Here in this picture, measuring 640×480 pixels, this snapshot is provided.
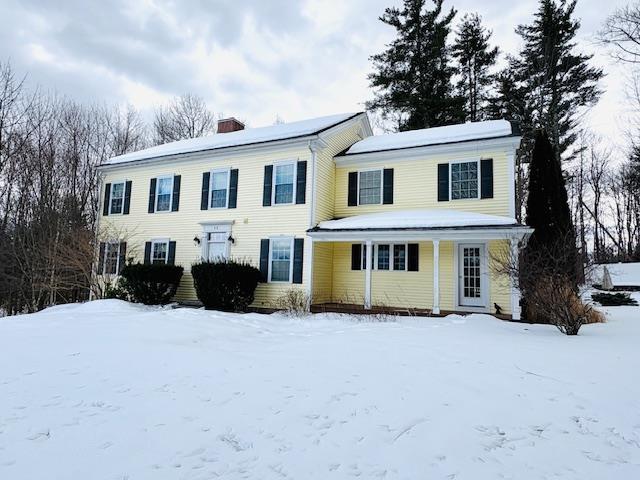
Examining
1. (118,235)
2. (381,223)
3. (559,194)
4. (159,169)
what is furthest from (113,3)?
(559,194)

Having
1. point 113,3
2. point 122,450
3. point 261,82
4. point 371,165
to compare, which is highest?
point 261,82

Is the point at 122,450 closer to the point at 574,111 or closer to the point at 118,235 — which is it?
the point at 118,235

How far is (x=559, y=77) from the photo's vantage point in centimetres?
2003

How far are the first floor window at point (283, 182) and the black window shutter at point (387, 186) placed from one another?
3100mm

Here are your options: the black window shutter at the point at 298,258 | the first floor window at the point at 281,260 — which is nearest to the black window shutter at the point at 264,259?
the first floor window at the point at 281,260

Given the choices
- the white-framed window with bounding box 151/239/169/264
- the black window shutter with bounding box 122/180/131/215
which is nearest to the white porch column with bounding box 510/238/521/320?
the white-framed window with bounding box 151/239/169/264

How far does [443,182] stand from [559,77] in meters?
14.0

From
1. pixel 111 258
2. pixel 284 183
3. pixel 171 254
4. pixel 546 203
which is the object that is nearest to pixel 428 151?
pixel 546 203

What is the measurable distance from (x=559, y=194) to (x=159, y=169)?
14.5 meters

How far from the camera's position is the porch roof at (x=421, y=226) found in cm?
978

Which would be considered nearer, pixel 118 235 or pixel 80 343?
pixel 80 343

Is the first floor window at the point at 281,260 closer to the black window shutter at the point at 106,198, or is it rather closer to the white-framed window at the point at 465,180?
the white-framed window at the point at 465,180

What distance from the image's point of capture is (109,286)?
1416 cm

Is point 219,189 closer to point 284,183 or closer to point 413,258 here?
point 284,183
